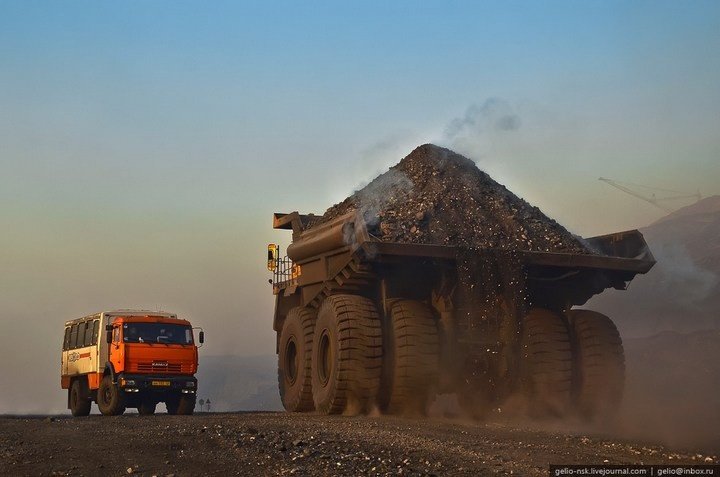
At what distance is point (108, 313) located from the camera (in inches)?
921

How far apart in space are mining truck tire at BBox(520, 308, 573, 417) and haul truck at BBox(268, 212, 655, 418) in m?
0.02

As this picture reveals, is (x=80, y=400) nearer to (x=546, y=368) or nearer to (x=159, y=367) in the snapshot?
(x=159, y=367)

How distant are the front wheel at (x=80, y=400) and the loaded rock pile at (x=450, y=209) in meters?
9.32

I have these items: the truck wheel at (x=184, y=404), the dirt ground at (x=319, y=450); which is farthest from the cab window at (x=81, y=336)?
the dirt ground at (x=319, y=450)

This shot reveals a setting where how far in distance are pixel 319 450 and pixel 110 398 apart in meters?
12.9

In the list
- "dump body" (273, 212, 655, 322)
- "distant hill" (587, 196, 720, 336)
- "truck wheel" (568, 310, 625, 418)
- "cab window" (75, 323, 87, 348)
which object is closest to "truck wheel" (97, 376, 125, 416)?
"cab window" (75, 323, 87, 348)

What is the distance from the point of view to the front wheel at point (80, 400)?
80.8 ft

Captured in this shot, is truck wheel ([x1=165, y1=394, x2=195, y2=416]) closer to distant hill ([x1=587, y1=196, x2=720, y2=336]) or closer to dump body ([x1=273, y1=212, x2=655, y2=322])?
dump body ([x1=273, y1=212, x2=655, y2=322])

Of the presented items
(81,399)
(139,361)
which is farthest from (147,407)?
(139,361)

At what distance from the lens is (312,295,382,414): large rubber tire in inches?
677

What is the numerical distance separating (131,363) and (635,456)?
14279mm

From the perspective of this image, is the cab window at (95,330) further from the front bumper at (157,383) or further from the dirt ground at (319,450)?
the dirt ground at (319,450)

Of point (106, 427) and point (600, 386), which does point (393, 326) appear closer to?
point (600, 386)

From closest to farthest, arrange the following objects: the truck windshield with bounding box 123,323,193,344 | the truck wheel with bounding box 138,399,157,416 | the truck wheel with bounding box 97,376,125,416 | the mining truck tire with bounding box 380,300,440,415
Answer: the mining truck tire with bounding box 380,300,440,415, the truck wheel with bounding box 97,376,125,416, the truck windshield with bounding box 123,323,193,344, the truck wheel with bounding box 138,399,157,416
